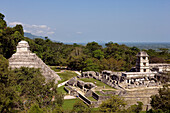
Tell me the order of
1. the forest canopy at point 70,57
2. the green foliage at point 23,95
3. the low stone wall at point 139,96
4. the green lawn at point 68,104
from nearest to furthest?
the green foliage at point 23,95
the green lawn at point 68,104
the low stone wall at point 139,96
the forest canopy at point 70,57

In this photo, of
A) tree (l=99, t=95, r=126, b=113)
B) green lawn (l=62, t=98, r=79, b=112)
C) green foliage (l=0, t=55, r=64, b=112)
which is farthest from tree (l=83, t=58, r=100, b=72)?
green foliage (l=0, t=55, r=64, b=112)

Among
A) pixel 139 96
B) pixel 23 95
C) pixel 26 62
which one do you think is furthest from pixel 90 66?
pixel 23 95

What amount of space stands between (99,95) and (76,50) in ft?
145

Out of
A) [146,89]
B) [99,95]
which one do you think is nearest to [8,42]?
[99,95]

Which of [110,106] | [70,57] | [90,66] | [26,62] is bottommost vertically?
[110,106]

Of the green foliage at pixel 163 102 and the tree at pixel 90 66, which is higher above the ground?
the tree at pixel 90 66

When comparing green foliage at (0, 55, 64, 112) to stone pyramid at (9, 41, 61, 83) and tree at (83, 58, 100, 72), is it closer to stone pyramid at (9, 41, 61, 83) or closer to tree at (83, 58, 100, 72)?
stone pyramid at (9, 41, 61, 83)

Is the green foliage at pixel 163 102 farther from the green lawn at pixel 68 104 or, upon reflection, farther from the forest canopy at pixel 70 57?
the forest canopy at pixel 70 57

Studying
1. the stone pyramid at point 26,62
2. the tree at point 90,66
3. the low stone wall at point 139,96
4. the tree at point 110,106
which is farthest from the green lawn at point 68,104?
the tree at point 90,66

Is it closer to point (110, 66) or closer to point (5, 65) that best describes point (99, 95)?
point (5, 65)

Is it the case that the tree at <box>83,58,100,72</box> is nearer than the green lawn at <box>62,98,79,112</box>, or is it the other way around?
the green lawn at <box>62,98,79,112</box>

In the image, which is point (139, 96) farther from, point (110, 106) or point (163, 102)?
point (110, 106)

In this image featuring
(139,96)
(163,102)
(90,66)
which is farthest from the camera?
(90,66)

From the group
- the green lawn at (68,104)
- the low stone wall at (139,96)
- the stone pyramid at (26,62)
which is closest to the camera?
the green lawn at (68,104)
